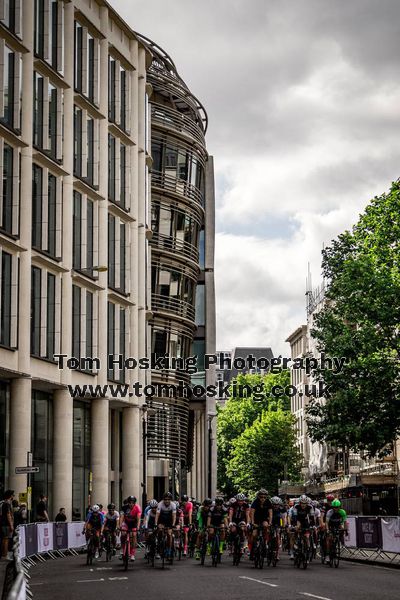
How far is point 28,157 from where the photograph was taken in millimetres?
44375

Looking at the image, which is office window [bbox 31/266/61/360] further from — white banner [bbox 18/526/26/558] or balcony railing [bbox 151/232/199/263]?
balcony railing [bbox 151/232/199/263]

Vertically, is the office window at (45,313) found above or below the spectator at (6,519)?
above

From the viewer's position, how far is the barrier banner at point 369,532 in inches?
1300

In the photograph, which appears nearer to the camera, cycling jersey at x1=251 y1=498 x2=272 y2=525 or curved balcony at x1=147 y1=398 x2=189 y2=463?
cycling jersey at x1=251 y1=498 x2=272 y2=525

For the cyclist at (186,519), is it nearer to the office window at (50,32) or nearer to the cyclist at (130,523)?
the cyclist at (130,523)

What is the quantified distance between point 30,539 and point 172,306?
3842 cm

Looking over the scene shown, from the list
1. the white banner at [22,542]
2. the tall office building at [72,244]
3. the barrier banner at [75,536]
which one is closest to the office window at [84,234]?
the tall office building at [72,244]

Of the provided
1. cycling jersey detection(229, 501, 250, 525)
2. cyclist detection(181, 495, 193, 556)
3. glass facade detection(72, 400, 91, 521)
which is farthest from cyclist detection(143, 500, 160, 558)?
glass facade detection(72, 400, 91, 521)

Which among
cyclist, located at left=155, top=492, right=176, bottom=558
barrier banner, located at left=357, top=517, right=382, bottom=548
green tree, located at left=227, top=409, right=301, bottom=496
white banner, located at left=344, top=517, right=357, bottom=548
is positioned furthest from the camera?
green tree, located at left=227, top=409, right=301, bottom=496

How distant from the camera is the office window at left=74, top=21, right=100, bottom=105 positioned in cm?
5116

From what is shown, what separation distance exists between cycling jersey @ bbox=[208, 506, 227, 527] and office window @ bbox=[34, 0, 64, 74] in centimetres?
2355

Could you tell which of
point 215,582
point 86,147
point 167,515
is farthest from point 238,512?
point 86,147

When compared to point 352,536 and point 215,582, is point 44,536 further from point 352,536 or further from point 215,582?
point 215,582

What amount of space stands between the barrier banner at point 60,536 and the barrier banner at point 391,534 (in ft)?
33.2
